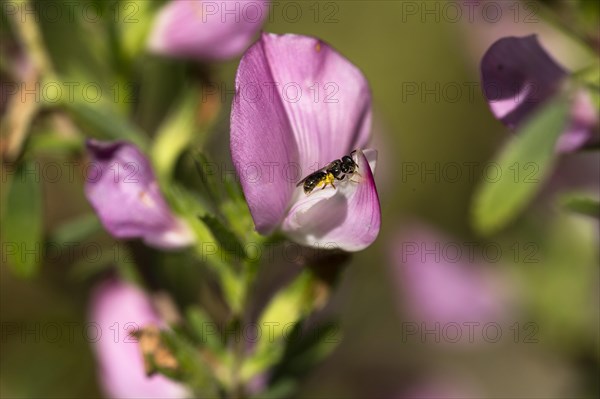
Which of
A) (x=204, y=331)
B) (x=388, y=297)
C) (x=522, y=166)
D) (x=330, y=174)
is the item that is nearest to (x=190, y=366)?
(x=204, y=331)

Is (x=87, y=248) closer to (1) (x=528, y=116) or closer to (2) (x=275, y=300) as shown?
(2) (x=275, y=300)

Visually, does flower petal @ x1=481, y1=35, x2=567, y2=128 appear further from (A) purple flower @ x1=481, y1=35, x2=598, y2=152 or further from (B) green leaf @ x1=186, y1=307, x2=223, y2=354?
(B) green leaf @ x1=186, y1=307, x2=223, y2=354

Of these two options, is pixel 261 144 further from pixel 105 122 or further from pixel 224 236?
pixel 105 122

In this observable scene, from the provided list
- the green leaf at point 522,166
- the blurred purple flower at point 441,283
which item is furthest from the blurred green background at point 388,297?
the green leaf at point 522,166

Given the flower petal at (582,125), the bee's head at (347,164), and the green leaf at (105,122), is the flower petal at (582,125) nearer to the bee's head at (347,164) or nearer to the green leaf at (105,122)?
the bee's head at (347,164)

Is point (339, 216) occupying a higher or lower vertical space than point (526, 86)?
lower

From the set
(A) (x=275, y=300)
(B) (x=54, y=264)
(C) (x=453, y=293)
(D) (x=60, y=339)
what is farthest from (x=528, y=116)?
(D) (x=60, y=339)
